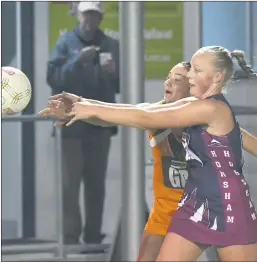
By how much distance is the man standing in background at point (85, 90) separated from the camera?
8.15 metres

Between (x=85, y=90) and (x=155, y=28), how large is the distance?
72cm

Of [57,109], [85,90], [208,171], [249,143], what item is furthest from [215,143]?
[85,90]

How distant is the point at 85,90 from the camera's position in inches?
321

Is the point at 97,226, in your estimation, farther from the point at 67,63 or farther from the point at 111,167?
the point at 67,63

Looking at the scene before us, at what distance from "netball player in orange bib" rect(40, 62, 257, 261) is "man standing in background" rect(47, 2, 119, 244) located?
2330 mm

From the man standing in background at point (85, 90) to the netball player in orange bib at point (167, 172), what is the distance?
2.33 metres

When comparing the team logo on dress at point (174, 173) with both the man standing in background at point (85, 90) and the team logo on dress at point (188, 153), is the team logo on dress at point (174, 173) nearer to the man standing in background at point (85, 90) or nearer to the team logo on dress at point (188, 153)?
the team logo on dress at point (188, 153)

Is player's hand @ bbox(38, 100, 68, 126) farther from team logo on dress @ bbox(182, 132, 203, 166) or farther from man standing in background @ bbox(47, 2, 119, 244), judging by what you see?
man standing in background @ bbox(47, 2, 119, 244)

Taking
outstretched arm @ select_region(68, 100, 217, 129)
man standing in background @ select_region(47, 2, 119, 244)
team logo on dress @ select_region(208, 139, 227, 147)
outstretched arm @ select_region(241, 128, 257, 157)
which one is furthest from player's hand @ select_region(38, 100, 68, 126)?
man standing in background @ select_region(47, 2, 119, 244)

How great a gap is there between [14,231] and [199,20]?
214 cm

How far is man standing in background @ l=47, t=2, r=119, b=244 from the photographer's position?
815cm

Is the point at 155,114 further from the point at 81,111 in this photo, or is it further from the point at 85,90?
the point at 85,90

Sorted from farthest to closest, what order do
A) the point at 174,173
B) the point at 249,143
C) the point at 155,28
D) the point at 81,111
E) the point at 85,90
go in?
1. the point at 155,28
2. the point at 85,90
3. the point at 174,173
4. the point at 249,143
5. the point at 81,111

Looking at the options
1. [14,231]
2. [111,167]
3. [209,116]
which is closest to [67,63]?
[111,167]
